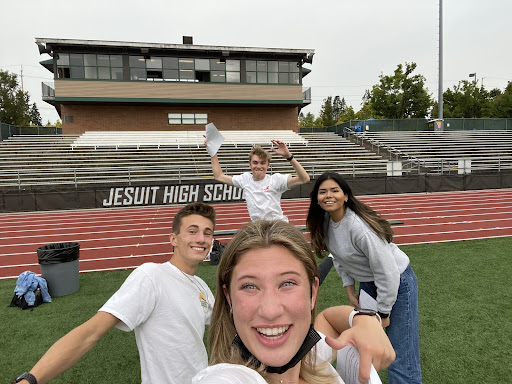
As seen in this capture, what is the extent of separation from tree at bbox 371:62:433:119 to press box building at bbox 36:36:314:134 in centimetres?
1791

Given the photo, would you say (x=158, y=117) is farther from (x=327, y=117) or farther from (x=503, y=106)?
(x=327, y=117)

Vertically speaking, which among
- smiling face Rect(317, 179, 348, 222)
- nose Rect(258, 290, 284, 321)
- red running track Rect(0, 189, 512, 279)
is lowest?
red running track Rect(0, 189, 512, 279)

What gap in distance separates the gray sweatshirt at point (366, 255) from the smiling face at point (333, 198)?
6cm

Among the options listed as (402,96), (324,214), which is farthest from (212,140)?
(402,96)

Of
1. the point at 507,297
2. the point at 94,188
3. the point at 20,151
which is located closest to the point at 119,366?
the point at 507,297

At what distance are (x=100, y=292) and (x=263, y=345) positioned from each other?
5722mm

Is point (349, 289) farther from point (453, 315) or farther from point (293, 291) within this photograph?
point (453, 315)

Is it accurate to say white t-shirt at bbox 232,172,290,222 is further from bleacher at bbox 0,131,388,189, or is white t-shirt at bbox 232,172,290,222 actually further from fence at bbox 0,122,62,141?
fence at bbox 0,122,62,141

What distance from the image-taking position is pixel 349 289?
272cm

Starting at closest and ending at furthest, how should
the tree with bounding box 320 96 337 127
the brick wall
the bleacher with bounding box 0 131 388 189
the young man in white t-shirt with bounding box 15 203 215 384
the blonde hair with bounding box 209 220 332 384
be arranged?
the blonde hair with bounding box 209 220 332 384 → the young man in white t-shirt with bounding box 15 203 215 384 → the bleacher with bounding box 0 131 388 189 → the brick wall → the tree with bounding box 320 96 337 127

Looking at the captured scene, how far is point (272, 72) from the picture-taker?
94.3ft

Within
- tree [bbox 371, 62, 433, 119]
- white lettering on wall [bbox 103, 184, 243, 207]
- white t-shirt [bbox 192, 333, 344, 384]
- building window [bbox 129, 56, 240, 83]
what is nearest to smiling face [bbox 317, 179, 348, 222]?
white t-shirt [bbox 192, 333, 344, 384]

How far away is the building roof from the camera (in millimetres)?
24562

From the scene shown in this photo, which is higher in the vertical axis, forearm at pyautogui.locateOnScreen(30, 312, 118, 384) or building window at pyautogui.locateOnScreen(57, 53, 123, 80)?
building window at pyautogui.locateOnScreen(57, 53, 123, 80)
